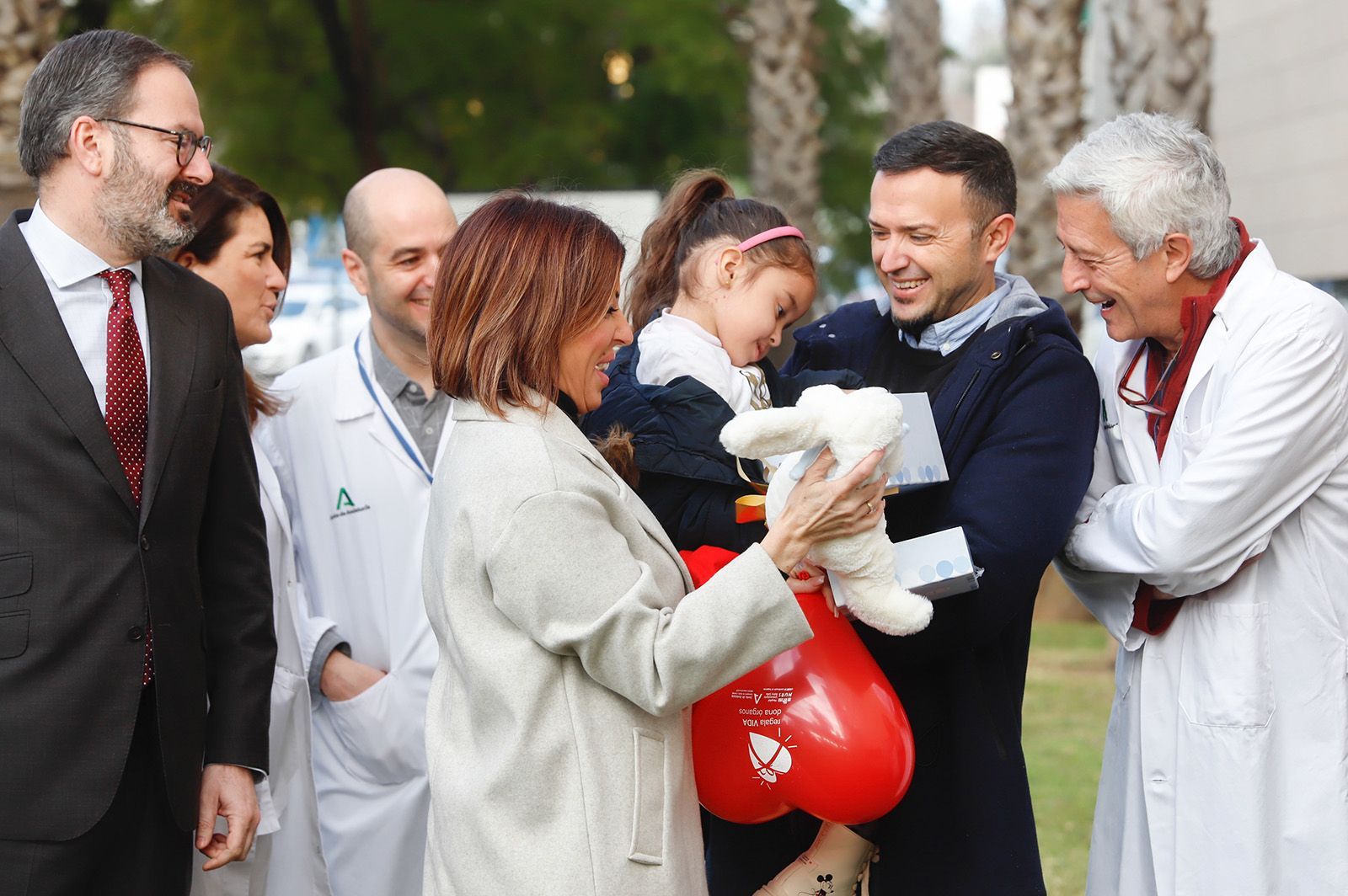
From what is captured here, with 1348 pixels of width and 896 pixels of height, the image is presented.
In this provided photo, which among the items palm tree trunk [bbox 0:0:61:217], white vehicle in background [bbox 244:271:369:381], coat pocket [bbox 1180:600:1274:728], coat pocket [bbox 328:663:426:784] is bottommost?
white vehicle in background [bbox 244:271:369:381]

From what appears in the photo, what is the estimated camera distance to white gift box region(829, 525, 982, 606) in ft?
8.69

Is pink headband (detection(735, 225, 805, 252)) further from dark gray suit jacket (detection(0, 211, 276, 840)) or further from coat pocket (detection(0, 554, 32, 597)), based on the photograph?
coat pocket (detection(0, 554, 32, 597))

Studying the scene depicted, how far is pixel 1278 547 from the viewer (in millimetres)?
3062

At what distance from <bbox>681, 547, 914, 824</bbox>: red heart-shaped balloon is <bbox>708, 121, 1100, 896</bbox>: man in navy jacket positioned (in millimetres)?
254

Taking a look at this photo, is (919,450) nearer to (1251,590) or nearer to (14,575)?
(1251,590)

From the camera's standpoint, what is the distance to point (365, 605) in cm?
390

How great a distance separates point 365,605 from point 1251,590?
7.53ft

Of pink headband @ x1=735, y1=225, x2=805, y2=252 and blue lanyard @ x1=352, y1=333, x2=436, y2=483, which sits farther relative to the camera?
blue lanyard @ x1=352, y1=333, x2=436, y2=483

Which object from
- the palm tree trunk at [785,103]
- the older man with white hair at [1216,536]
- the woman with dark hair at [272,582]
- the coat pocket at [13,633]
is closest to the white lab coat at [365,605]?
the woman with dark hair at [272,582]

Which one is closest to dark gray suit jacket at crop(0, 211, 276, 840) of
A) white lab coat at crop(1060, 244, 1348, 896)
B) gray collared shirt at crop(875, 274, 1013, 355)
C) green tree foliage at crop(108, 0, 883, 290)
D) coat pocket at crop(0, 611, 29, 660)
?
coat pocket at crop(0, 611, 29, 660)

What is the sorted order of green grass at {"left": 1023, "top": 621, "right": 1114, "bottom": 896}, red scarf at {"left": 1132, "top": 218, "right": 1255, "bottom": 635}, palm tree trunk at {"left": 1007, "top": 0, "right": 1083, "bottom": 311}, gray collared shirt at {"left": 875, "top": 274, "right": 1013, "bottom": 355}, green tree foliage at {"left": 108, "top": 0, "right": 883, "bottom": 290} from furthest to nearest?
1. green tree foliage at {"left": 108, "top": 0, "right": 883, "bottom": 290}
2. palm tree trunk at {"left": 1007, "top": 0, "right": 1083, "bottom": 311}
3. green grass at {"left": 1023, "top": 621, "right": 1114, "bottom": 896}
4. gray collared shirt at {"left": 875, "top": 274, "right": 1013, "bottom": 355}
5. red scarf at {"left": 1132, "top": 218, "right": 1255, "bottom": 635}

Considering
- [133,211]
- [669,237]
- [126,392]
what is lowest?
[126,392]

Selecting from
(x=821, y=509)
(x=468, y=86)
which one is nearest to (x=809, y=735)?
(x=821, y=509)

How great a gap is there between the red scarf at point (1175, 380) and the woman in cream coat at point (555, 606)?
101 cm
